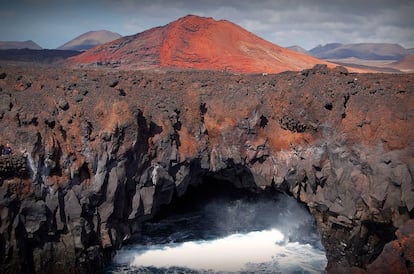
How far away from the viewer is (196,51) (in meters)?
35.5

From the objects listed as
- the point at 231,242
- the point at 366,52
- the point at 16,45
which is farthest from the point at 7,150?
the point at 366,52

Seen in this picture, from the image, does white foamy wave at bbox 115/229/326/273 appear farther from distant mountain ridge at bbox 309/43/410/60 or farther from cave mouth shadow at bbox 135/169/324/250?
distant mountain ridge at bbox 309/43/410/60

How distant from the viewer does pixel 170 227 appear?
23.9m

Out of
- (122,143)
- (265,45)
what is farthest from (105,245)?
(265,45)

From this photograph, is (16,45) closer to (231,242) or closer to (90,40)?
(90,40)

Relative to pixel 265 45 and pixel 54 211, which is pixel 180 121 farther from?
pixel 265 45

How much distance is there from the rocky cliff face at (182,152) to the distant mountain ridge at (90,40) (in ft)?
259

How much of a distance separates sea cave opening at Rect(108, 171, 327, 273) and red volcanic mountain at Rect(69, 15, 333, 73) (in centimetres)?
1222

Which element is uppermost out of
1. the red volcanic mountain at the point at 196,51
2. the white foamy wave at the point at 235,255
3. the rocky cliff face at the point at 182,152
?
the red volcanic mountain at the point at 196,51

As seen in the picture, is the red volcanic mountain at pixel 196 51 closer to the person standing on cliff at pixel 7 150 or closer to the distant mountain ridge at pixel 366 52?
the person standing on cliff at pixel 7 150

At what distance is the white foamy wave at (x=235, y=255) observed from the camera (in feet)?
64.6

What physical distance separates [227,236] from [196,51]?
17.8 m

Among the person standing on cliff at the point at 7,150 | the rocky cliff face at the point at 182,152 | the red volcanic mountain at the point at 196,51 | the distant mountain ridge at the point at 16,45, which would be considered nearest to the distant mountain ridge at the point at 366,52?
the distant mountain ridge at the point at 16,45

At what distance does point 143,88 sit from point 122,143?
4.26 m
